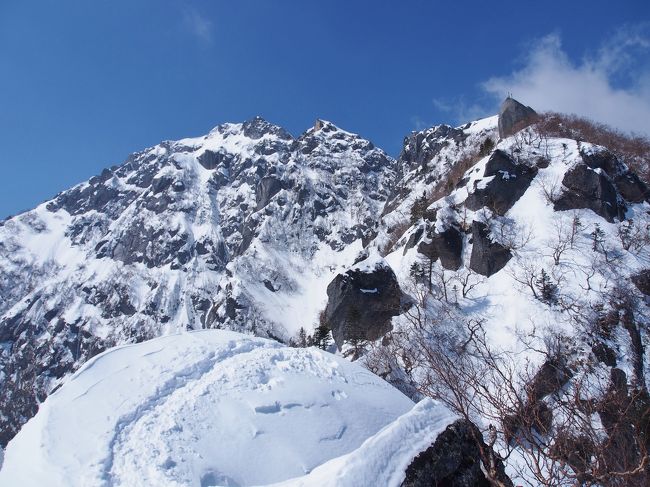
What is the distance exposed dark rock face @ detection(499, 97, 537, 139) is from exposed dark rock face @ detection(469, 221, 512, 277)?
20.1 meters

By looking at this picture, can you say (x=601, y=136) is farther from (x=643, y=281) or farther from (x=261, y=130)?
(x=261, y=130)

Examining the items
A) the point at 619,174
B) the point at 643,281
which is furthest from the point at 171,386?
the point at 619,174

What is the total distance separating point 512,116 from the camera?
48250mm

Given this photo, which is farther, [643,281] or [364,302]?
[364,302]

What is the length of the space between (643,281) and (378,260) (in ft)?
62.9

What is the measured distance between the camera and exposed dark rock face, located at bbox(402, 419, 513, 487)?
6121mm

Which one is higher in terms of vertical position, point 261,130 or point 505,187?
point 261,130

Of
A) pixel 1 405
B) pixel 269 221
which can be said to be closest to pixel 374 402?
pixel 269 221

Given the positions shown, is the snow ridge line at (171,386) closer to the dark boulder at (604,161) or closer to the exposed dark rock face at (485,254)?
the exposed dark rock face at (485,254)

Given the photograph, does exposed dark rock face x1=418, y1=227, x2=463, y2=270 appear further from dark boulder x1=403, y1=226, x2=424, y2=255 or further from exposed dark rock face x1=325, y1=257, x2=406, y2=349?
exposed dark rock face x1=325, y1=257, x2=406, y2=349

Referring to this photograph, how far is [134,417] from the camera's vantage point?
25.4 feet

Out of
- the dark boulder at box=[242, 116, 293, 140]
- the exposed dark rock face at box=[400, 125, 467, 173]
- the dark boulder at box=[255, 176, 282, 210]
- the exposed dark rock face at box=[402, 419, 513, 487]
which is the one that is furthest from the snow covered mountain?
the dark boulder at box=[242, 116, 293, 140]

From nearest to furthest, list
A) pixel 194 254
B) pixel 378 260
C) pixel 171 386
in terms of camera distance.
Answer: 1. pixel 171 386
2. pixel 378 260
3. pixel 194 254

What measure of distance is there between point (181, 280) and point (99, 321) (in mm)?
30942
